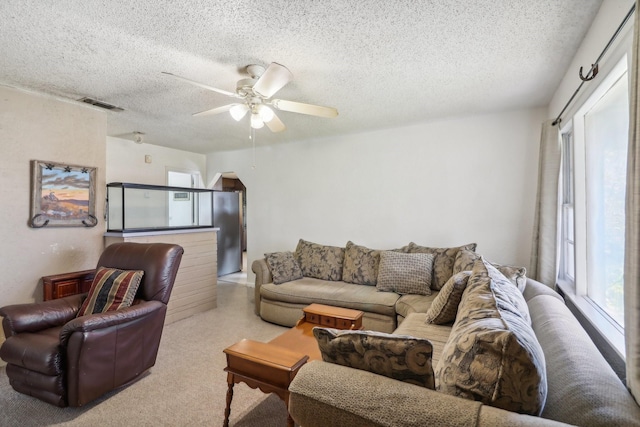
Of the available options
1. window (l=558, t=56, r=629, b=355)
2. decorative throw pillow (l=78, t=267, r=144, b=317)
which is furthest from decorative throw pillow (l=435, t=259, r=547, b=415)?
decorative throw pillow (l=78, t=267, r=144, b=317)

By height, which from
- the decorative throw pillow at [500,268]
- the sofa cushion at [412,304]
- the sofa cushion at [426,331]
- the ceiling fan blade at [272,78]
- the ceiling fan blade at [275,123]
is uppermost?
the ceiling fan blade at [272,78]

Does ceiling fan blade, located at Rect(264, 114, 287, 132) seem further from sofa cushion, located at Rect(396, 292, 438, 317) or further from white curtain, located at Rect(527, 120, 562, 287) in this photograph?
white curtain, located at Rect(527, 120, 562, 287)

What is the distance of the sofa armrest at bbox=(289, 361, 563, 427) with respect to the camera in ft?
2.83

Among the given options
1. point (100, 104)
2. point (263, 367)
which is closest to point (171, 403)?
point (263, 367)

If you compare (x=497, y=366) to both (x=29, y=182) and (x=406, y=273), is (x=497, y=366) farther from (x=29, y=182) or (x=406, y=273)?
(x=29, y=182)

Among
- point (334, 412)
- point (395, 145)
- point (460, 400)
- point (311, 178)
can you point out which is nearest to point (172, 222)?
point (311, 178)

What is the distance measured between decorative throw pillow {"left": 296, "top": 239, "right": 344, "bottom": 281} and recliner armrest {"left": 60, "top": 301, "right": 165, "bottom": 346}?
1956 millimetres

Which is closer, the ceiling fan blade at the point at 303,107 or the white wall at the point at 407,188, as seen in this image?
the ceiling fan blade at the point at 303,107

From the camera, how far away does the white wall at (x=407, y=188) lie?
3.41 m

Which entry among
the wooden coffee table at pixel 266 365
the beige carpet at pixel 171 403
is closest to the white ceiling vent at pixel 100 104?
the beige carpet at pixel 171 403

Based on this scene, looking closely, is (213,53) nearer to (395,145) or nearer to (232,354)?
(232,354)

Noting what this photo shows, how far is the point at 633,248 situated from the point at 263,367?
64.5 inches

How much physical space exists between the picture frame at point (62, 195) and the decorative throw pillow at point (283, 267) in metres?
1.94

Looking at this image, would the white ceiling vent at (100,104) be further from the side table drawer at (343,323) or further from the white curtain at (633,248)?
the white curtain at (633,248)
